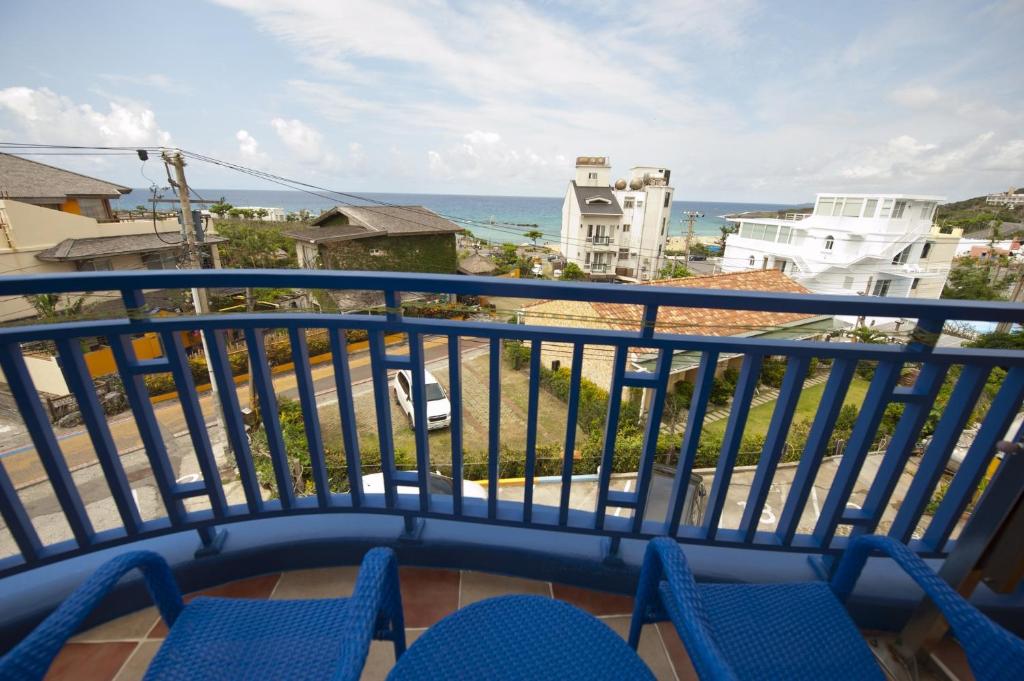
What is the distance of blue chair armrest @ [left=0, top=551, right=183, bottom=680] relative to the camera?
57 cm

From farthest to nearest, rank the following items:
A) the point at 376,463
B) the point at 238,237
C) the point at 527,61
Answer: the point at 238,237 < the point at 527,61 < the point at 376,463

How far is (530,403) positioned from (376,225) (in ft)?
60.7

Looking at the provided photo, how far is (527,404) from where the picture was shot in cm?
120

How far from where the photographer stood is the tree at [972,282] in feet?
52.0

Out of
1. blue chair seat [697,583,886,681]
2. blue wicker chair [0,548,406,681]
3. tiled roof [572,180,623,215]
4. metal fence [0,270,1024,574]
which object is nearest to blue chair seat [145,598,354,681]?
blue wicker chair [0,548,406,681]

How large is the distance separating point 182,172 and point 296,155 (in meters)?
31.7

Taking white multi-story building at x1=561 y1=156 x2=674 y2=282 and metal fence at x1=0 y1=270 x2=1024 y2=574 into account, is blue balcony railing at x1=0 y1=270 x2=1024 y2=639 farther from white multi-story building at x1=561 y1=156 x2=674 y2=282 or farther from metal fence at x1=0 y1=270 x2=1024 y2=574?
white multi-story building at x1=561 y1=156 x2=674 y2=282

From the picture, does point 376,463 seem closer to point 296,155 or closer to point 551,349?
point 551,349

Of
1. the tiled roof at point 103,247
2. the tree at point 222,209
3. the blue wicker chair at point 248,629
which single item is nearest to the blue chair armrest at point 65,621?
the blue wicker chair at point 248,629

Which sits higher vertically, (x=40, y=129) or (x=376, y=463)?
(x=40, y=129)

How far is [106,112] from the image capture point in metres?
25.7

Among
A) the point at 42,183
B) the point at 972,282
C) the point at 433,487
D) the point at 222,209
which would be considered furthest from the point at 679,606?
the point at 222,209

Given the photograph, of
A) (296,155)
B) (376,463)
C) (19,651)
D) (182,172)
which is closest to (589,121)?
(296,155)

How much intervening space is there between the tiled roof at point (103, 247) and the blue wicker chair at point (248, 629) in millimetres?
12880
